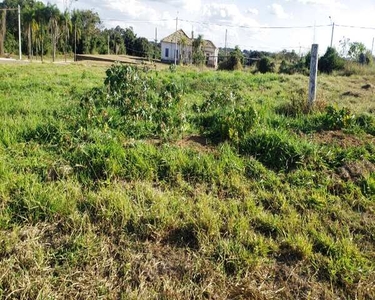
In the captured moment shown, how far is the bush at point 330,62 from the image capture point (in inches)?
821

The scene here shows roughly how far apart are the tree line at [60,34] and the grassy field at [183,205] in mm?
24506

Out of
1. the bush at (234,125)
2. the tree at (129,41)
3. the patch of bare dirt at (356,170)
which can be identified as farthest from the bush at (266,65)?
the tree at (129,41)

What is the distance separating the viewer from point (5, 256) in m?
2.15

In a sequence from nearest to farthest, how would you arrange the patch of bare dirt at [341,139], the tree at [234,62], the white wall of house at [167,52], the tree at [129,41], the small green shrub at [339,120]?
the patch of bare dirt at [341,139], the small green shrub at [339,120], the tree at [234,62], the white wall of house at [167,52], the tree at [129,41]

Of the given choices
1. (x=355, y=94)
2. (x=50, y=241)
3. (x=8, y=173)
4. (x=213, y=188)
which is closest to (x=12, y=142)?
(x=8, y=173)

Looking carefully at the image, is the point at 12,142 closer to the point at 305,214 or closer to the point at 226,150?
the point at 226,150

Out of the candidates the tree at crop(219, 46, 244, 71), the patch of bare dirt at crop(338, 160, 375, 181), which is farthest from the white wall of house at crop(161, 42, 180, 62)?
the patch of bare dirt at crop(338, 160, 375, 181)

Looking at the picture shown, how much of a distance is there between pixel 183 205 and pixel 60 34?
40398 millimetres

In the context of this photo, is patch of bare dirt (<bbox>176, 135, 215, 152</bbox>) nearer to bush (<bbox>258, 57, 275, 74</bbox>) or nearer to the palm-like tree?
bush (<bbox>258, 57, 275, 74</bbox>)

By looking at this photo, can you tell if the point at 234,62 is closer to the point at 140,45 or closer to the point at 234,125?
the point at 234,125

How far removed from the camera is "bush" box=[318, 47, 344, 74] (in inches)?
821

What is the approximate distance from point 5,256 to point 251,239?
161 centimetres

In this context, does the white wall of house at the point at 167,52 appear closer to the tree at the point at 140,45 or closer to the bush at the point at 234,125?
the tree at the point at 140,45

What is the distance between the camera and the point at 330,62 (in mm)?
21234
